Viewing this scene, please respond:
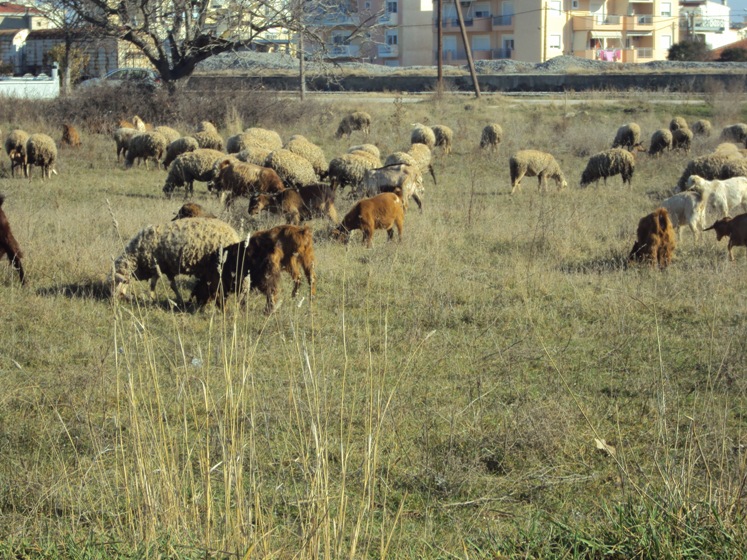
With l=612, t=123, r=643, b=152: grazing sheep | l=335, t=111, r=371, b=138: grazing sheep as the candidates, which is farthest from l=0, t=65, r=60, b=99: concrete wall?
l=612, t=123, r=643, b=152: grazing sheep

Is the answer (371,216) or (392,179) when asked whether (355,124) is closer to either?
(392,179)

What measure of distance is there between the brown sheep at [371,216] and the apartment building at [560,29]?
202ft

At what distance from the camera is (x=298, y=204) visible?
13.6 meters

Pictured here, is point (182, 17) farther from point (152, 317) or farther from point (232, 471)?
point (232, 471)

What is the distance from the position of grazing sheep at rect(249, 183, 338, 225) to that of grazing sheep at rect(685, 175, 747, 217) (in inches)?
201

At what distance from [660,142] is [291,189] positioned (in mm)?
14373

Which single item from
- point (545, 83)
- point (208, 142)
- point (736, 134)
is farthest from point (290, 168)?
point (545, 83)

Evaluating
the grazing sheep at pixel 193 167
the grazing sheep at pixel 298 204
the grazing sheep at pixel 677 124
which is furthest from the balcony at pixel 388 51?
the grazing sheep at pixel 298 204

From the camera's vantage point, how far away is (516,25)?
238ft

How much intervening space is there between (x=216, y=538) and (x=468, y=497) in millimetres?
1779

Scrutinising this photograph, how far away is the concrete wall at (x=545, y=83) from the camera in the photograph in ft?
140

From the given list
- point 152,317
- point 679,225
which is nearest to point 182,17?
point 679,225

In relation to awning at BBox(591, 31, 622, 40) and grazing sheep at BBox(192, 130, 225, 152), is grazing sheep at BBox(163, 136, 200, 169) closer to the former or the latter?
grazing sheep at BBox(192, 130, 225, 152)

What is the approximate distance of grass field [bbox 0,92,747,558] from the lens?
3.80 meters
